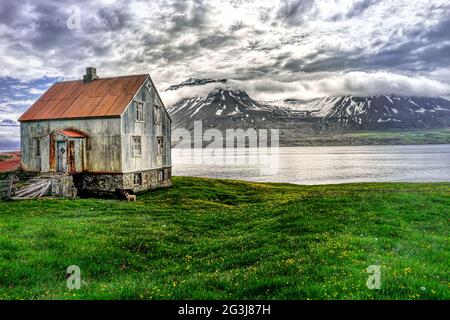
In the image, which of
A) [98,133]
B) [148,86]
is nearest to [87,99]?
[98,133]

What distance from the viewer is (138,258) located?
1722 centimetres

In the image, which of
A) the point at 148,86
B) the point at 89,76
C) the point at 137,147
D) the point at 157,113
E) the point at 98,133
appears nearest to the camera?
the point at 98,133

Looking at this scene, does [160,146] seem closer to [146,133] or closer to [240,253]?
[146,133]

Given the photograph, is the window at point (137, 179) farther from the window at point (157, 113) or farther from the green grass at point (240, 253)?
the green grass at point (240, 253)

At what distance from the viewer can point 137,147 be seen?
159ft

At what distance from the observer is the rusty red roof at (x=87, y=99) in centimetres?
4606

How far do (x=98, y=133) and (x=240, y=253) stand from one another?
33907 mm

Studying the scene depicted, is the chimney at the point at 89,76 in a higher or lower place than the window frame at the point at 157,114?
higher

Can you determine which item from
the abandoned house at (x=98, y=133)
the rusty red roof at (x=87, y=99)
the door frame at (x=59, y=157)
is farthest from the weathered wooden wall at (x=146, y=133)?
the door frame at (x=59, y=157)

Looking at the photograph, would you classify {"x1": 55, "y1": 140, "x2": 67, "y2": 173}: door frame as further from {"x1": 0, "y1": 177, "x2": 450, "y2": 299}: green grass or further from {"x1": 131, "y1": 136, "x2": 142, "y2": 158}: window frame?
{"x1": 0, "y1": 177, "x2": 450, "y2": 299}: green grass
